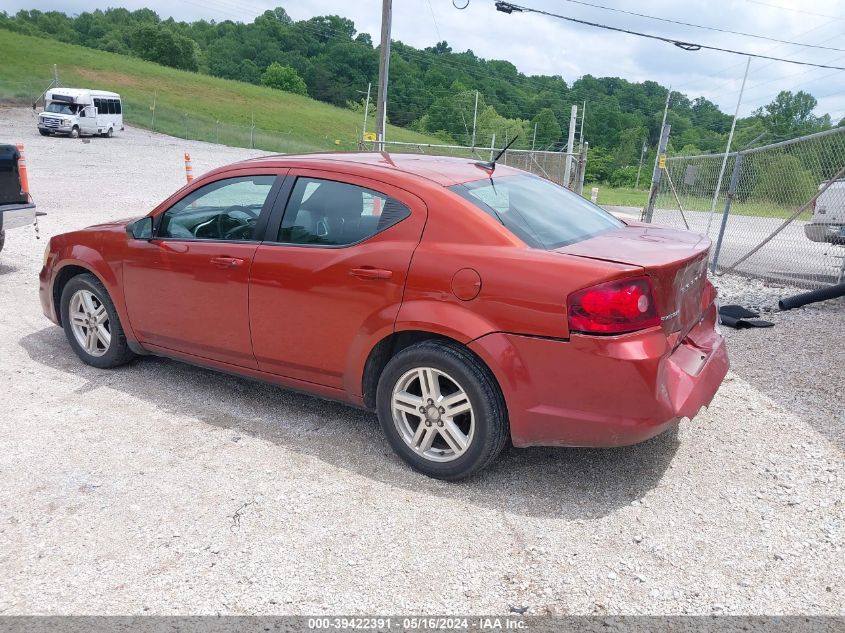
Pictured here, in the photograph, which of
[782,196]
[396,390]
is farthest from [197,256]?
[782,196]

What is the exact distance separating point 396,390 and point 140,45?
111 meters

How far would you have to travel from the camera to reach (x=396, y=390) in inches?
137

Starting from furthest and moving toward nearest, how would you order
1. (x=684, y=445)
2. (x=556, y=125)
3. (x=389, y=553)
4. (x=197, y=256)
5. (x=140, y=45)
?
(x=140, y=45), (x=556, y=125), (x=197, y=256), (x=684, y=445), (x=389, y=553)

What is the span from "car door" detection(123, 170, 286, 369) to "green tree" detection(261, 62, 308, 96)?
97.5 metres

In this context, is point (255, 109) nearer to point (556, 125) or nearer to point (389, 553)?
point (556, 125)

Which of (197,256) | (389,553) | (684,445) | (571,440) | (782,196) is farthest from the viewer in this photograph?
(782,196)

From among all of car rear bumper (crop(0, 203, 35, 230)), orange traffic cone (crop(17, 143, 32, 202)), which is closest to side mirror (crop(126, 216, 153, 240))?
car rear bumper (crop(0, 203, 35, 230))

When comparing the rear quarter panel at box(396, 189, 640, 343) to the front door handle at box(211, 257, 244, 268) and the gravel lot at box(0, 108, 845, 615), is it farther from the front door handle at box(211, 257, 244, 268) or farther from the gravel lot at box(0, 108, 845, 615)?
the front door handle at box(211, 257, 244, 268)

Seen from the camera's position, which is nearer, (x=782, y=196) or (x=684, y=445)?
(x=684, y=445)

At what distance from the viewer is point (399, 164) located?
3889mm

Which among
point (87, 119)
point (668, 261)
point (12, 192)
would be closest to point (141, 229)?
point (668, 261)

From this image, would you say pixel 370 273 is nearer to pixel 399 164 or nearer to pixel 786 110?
pixel 399 164

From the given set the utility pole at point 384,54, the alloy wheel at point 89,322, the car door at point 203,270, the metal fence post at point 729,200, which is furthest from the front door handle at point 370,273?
the utility pole at point 384,54

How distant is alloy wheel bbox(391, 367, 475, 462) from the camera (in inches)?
130
